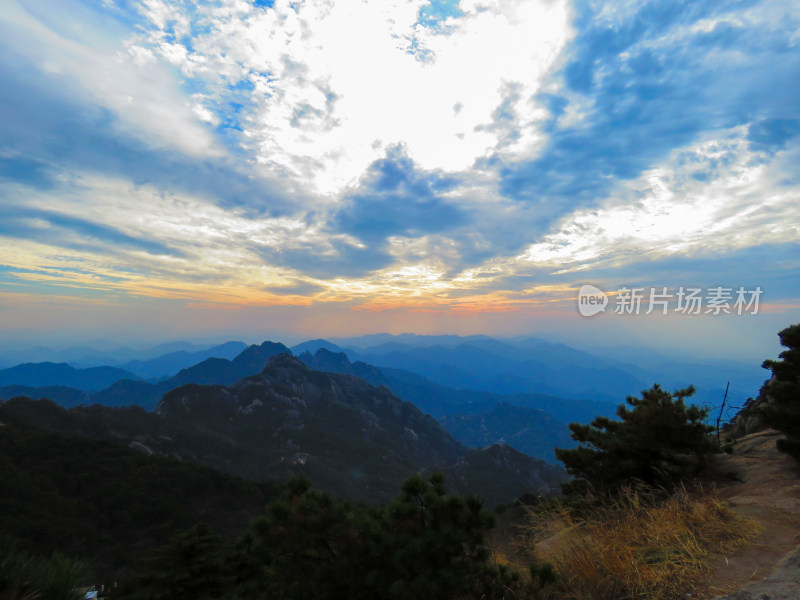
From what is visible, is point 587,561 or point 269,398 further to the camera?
point 269,398

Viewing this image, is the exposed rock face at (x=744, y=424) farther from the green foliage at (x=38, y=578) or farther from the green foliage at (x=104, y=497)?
the green foliage at (x=104, y=497)

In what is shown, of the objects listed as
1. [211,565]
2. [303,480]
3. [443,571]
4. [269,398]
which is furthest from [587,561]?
[269,398]

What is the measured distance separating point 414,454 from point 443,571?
18217 cm

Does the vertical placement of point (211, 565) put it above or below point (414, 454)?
above

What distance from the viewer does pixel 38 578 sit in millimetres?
3025

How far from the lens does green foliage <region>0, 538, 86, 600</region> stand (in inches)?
112

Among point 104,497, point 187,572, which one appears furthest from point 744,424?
point 104,497

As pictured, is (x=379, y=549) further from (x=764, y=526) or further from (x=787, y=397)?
(x=787, y=397)

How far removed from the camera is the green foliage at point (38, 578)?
112 inches

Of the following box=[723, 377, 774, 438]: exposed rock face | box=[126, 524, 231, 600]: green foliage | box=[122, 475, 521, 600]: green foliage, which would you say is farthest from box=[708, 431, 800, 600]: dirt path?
box=[126, 524, 231, 600]: green foliage

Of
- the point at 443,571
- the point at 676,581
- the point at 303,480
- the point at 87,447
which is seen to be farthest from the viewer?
the point at 87,447

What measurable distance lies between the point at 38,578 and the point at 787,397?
14969 millimetres

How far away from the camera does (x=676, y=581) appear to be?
440 centimetres

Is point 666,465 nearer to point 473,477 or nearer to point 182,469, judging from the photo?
point 182,469
